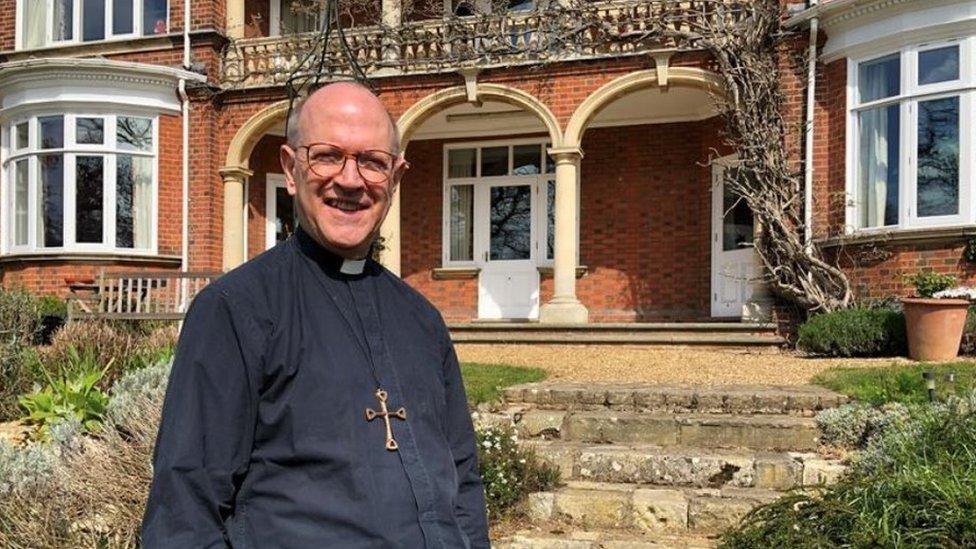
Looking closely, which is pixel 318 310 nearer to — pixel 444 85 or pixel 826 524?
pixel 826 524

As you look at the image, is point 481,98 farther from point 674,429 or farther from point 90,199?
point 674,429

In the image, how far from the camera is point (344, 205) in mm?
1540

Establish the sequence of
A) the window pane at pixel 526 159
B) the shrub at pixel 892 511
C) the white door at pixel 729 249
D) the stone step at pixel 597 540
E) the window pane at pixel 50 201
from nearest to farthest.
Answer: the shrub at pixel 892 511 → the stone step at pixel 597 540 → the white door at pixel 729 249 → the window pane at pixel 50 201 → the window pane at pixel 526 159

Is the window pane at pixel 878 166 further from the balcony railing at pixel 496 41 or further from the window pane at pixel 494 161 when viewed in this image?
the window pane at pixel 494 161

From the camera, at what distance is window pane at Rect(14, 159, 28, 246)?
1205 cm

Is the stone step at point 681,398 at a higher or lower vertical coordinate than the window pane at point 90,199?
lower

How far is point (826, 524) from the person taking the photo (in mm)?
3027

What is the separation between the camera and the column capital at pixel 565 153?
10.9 m

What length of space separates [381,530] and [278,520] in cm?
18

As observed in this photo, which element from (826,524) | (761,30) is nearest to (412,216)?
(761,30)

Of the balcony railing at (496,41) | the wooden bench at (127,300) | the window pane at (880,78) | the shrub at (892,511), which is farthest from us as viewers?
the balcony railing at (496,41)

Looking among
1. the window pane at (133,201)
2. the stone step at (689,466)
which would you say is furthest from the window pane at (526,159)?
the stone step at (689,466)

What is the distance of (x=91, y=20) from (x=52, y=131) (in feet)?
7.32

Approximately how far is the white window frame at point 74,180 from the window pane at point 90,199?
3.3 inches
